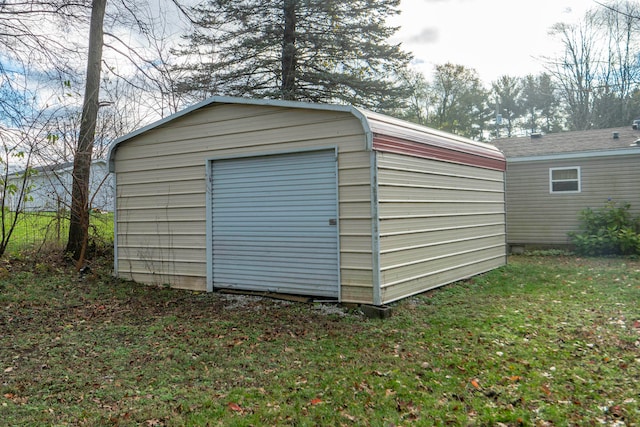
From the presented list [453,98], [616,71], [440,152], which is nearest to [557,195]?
[440,152]

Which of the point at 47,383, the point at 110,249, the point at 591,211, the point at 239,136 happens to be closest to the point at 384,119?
the point at 239,136

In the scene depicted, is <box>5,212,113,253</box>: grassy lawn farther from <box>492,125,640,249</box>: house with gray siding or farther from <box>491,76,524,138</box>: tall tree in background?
<box>491,76,524,138</box>: tall tree in background

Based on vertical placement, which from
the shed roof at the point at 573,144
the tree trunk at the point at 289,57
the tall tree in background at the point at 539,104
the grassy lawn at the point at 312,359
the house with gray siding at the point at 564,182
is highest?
the tall tree in background at the point at 539,104

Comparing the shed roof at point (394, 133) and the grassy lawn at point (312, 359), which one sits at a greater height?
the shed roof at point (394, 133)

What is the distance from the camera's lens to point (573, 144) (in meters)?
13.1

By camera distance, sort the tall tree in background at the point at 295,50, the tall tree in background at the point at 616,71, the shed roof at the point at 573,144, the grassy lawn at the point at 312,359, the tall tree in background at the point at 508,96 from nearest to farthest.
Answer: the grassy lawn at the point at 312,359 < the shed roof at the point at 573,144 < the tall tree in background at the point at 295,50 < the tall tree in background at the point at 616,71 < the tall tree in background at the point at 508,96

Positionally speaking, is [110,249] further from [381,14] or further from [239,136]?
[381,14]

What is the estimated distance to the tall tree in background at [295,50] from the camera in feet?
44.9

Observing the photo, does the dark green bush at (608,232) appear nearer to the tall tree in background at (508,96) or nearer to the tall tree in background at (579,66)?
the tall tree in background at (579,66)

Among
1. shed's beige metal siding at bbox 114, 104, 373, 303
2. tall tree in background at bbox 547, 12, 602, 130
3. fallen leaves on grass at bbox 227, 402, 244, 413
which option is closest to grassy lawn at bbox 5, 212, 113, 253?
shed's beige metal siding at bbox 114, 104, 373, 303

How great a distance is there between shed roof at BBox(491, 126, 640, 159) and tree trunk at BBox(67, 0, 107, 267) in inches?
431

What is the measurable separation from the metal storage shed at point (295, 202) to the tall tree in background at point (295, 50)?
21.7 ft

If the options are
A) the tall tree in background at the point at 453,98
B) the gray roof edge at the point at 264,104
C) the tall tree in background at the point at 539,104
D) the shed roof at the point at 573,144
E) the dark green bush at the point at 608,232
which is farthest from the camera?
the tall tree in background at the point at 539,104

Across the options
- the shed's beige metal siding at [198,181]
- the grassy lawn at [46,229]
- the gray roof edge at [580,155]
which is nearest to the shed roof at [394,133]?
the shed's beige metal siding at [198,181]
